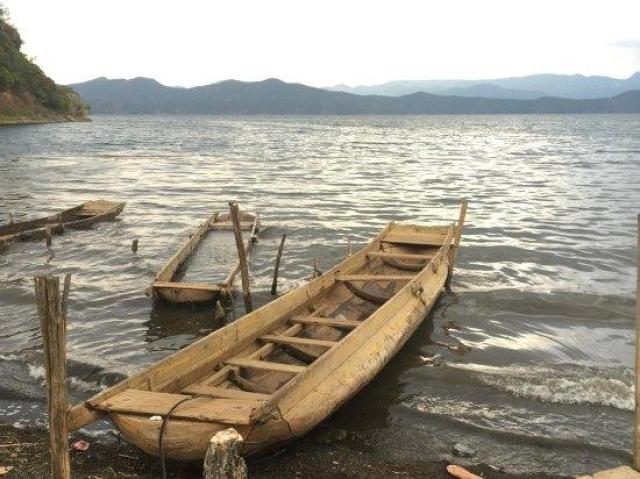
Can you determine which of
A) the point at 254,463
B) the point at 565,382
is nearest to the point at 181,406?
the point at 254,463

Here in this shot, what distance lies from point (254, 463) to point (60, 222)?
16982mm

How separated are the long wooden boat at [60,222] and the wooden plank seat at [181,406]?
1409cm

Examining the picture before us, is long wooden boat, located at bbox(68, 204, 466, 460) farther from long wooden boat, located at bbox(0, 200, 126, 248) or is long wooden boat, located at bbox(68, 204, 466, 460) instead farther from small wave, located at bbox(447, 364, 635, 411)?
long wooden boat, located at bbox(0, 200, 126, 248)

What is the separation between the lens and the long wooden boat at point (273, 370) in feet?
21.4

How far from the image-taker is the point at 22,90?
100750 mm

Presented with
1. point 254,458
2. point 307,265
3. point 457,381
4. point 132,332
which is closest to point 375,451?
point 254,458

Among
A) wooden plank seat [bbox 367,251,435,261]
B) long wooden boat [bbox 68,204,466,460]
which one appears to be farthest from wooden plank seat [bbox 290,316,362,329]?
wooden plank seat [bbox 367,251,435,261]

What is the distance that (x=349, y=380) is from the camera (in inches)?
322

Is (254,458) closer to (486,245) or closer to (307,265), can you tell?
(307,265)

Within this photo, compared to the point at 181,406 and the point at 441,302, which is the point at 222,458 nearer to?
the point at 181,406

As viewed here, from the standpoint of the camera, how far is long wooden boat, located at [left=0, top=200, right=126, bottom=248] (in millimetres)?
19422

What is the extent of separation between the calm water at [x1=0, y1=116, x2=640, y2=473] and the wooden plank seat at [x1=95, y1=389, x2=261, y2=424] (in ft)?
7.53

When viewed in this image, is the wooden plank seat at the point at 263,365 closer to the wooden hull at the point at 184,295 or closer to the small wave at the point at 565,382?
the small wave at the point at 565,382

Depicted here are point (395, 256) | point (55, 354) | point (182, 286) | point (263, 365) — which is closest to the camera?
point (55, 354)
